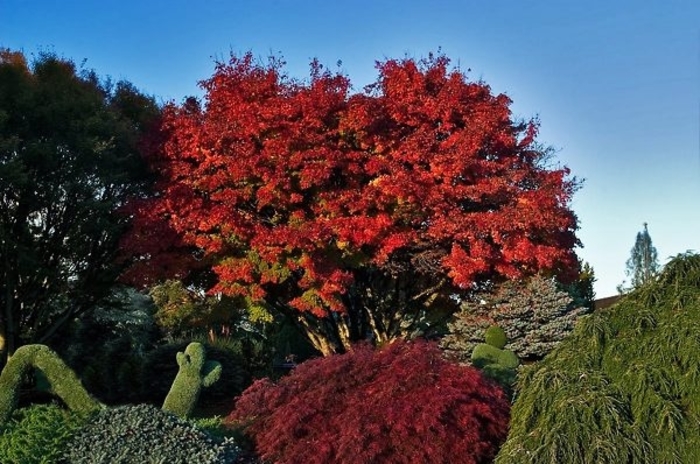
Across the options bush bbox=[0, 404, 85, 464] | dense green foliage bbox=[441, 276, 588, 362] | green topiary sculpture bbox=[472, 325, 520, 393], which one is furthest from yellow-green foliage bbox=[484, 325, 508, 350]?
bush bbox=[0, 404, 85, 464]

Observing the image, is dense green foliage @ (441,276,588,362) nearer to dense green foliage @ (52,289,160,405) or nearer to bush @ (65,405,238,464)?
dense green foliage @ (52,289,160,405)

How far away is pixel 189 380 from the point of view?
855cm

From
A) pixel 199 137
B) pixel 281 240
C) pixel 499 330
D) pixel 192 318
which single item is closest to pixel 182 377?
pixel 281 240

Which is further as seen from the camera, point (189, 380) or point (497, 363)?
point (497, 363)

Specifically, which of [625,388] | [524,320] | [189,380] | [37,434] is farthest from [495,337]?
[37,434]

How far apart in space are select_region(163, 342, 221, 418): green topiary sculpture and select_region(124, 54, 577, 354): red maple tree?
A: 4429mm

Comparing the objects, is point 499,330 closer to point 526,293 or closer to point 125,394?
point 526,293

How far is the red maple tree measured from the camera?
13430 mm

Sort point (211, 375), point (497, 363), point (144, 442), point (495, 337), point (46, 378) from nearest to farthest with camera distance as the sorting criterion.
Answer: point (144, 442)
point (46, 378)
point (211, 375)
point (497, 363)
point (495, 337)

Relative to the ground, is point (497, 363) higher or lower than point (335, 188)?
lower

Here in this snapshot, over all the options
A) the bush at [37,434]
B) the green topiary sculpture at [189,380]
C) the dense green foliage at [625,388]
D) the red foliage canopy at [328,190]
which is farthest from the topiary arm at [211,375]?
the red foliage canopy at [328,190]

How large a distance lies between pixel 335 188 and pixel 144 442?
7.80m

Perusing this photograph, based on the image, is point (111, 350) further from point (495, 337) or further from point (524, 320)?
point (524, 320)

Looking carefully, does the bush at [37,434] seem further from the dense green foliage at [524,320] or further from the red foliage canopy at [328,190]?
the dense green foliage at [524,320]
